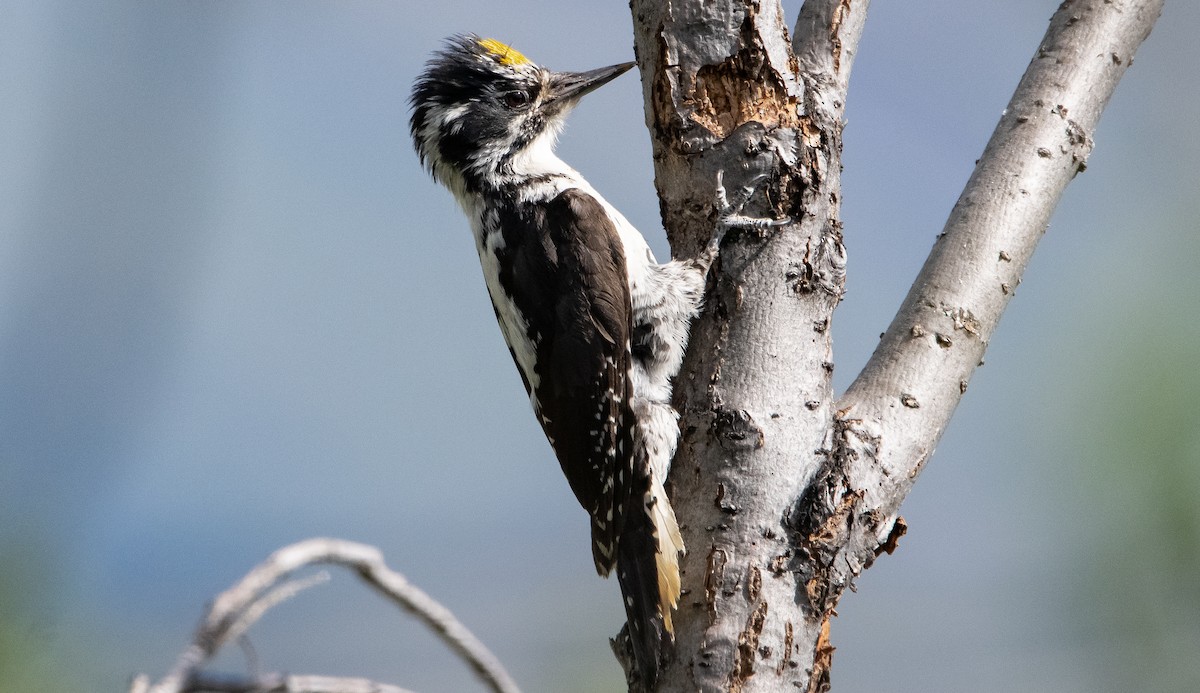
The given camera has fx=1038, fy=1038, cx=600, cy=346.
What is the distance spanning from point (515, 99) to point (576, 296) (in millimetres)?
930

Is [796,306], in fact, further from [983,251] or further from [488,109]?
[488,109]

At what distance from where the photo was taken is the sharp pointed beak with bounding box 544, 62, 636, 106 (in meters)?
3.46

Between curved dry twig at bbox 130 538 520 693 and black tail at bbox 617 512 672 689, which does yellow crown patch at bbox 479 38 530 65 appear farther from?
curved dry twig at bbox 130 538 520 693

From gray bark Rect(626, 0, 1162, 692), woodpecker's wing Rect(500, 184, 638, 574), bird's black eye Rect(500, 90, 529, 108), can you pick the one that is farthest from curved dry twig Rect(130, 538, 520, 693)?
bird's black eye Rect(500, 90, 529, 108)

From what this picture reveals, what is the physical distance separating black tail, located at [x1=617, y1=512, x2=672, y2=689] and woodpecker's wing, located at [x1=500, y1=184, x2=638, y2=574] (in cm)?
9

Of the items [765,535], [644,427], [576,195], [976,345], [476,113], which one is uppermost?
[476,113]

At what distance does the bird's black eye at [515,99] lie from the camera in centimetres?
343

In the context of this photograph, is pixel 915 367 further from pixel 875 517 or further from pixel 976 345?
pixel 875 517

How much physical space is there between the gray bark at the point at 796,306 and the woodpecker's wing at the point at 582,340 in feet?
1.25

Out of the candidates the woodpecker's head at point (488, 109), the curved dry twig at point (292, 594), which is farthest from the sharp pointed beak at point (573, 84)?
the curved dry twig at point (292, 594)

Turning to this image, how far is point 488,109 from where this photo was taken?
11.2 ft

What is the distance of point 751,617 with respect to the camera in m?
1.86

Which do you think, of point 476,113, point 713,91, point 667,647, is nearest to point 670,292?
point 713,91

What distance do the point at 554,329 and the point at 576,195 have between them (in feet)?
1.37
